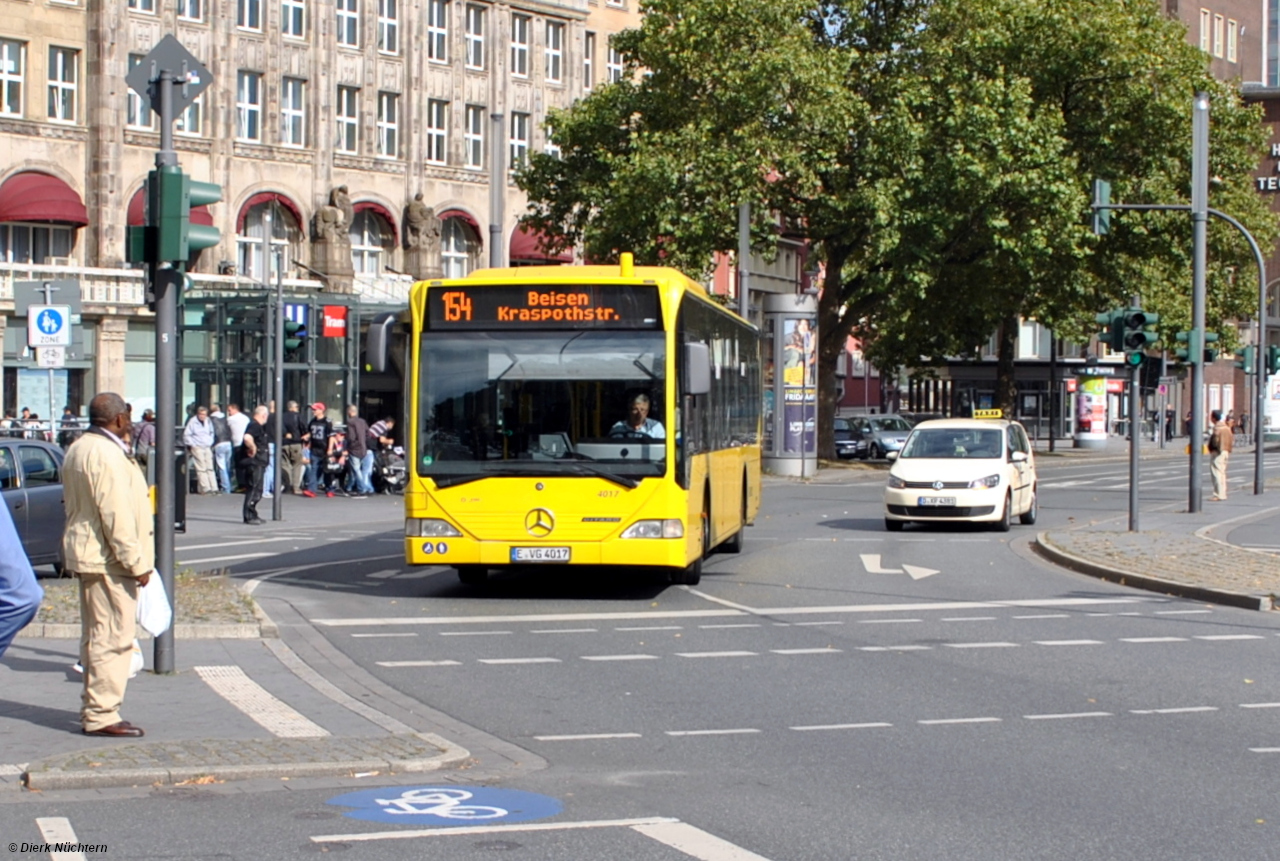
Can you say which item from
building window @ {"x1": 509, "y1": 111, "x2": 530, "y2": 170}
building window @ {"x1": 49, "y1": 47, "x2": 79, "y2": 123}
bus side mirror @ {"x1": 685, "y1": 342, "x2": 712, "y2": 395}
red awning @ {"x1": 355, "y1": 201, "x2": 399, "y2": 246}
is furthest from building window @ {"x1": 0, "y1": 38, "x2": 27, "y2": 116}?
bus side mirror @ {"x1": 685, "y1": 342, "x2": 712, "y2": 395}

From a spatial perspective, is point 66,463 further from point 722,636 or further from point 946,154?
point 946,154

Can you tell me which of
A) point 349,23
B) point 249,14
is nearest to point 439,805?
point 249,14

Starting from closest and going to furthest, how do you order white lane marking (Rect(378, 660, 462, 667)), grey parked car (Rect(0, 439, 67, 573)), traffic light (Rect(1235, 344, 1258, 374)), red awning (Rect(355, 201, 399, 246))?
white lane marking (Rect(378, 660, 462, 667)) → grey parked car (Rect(0, 439, 67, 573)) → traffic light (Rect(1235, 344, 1258, 374)) → red awning (Rect(355, 201, 399, 246))

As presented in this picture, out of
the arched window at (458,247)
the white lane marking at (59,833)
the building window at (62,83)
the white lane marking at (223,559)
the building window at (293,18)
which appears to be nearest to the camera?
the white lane marking at (59,833)

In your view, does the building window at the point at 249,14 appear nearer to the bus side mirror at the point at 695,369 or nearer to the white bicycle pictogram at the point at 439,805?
the bus side mirror at the point at 695,369

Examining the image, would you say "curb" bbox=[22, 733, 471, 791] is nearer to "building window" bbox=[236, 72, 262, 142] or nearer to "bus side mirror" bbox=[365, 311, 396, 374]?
"bus side mirror" bbox=[365, 311, 396, 374]

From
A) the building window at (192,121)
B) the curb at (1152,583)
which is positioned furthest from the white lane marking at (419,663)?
the building window at (192,121)

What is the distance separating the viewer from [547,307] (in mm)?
16750

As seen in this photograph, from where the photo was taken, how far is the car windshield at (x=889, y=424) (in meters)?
65.8

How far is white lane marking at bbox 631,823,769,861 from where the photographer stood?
6.79 meters

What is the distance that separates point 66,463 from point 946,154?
40.3m

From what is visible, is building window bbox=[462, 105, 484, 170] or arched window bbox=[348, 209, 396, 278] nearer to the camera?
arched window bbox=[348, 209, 396, 278]

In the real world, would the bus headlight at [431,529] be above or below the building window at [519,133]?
below

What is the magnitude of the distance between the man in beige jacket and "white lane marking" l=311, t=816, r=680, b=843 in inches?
96.2
